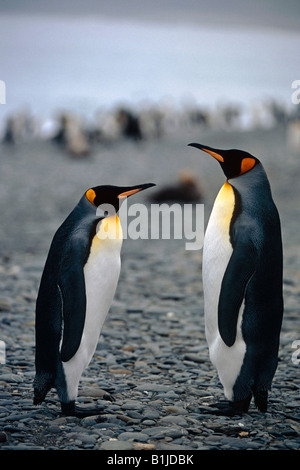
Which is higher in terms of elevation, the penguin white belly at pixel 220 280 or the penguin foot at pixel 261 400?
the penguin white belly at pixel 220 280

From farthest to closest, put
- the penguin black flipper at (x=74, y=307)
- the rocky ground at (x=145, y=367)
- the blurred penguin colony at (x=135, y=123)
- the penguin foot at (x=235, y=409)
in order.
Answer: the blurred penguin colony at (x=135, y=123) < the penguin foot at (x=235, y=409) < the penguin black flipper at (x=74, y=307) < the rocky ground at (x=145, y=367)

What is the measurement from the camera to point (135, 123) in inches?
813

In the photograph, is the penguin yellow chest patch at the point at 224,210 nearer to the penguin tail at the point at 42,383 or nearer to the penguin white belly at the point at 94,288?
the penguin white belly at the point at 94,288

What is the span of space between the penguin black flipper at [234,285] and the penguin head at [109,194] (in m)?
0.41

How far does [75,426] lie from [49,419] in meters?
0.12

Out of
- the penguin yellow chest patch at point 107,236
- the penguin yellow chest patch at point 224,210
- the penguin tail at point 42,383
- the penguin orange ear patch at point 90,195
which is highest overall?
the penguin orange ear patch at point 90,195

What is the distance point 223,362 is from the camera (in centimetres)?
240

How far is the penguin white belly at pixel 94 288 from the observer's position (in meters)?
2.35

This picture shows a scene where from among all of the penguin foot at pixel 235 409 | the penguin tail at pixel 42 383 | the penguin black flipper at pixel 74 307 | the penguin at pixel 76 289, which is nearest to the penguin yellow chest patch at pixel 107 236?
the penguin at pixel 76 289

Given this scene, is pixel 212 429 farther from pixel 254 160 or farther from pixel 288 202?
pixel 288 202

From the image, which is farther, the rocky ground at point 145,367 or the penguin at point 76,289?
the penguin at point 76,289

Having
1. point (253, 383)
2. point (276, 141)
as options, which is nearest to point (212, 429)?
point (253, 383)

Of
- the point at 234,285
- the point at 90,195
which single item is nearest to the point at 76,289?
the point at 90,195

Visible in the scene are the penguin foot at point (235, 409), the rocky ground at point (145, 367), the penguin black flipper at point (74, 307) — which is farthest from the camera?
the penguin foot at point (235, 409)
